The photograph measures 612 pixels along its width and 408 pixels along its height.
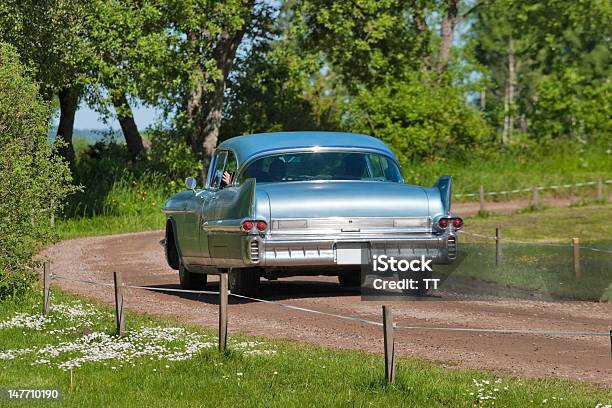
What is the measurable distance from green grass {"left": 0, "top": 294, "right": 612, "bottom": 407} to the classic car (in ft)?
9.34

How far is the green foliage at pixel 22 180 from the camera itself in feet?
60.2

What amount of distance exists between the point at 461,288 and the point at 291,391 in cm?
1013

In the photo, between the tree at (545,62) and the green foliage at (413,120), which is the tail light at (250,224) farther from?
the tree at (545,62)

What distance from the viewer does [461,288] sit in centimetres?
2072

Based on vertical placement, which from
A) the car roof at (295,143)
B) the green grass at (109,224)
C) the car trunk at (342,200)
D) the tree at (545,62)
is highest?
the tree at (545,62)

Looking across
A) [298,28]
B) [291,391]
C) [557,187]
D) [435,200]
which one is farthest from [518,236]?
[291,391]

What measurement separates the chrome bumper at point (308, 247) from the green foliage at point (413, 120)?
1345 inches

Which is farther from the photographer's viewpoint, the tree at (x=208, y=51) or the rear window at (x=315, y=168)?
the tree at (x=208, y=51)

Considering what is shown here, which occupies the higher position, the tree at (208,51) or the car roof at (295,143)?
the tree at (208,51)

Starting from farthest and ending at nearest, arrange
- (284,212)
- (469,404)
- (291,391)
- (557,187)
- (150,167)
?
(557,187), (150,167), (284,212), (291,391), (469,404)

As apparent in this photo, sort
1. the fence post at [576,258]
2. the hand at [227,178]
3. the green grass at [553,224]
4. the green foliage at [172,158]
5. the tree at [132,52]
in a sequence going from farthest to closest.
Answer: the green foliage at [172,158]
the tree at [132,52]
the green grass at [553,224]
the fence post at [576,258]
the hand at [227,178]

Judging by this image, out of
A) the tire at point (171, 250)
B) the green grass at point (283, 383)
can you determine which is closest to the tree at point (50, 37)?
the tire at point (171, 250)

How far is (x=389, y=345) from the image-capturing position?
35.6 feet

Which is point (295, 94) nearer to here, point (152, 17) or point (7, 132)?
point (152, 17)
